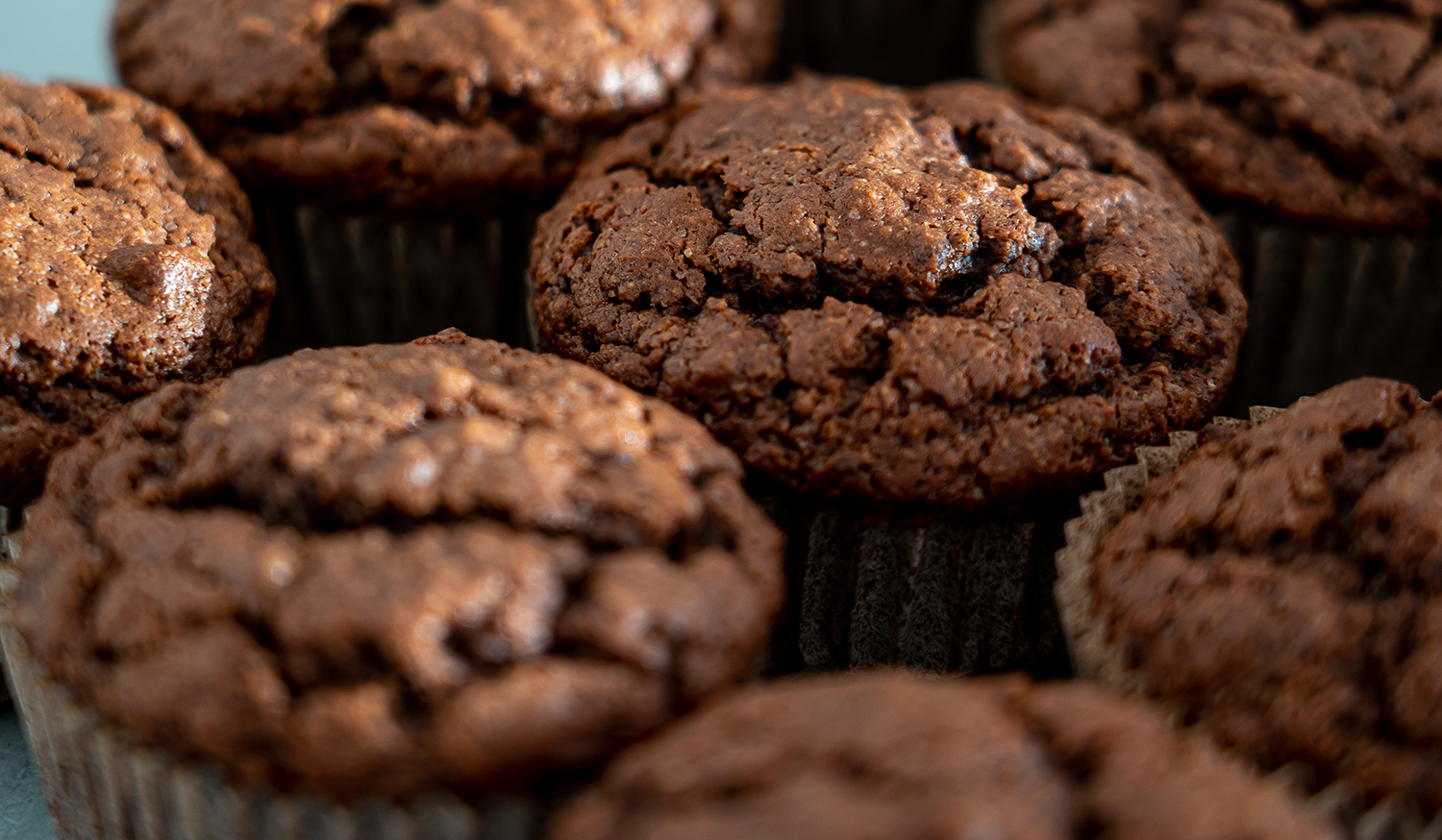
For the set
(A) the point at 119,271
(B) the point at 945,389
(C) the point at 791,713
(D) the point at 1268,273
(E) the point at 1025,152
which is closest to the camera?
(C) the point at 791,713

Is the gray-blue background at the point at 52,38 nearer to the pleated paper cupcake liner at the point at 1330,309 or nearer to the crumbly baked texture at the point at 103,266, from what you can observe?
the crumbly baked texture at the point at 103,266

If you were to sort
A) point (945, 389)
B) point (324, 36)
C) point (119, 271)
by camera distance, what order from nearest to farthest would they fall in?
point (945, 389) < point (119, 271) < point (324, 36)

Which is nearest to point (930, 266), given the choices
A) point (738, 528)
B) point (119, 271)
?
point (738, 528)

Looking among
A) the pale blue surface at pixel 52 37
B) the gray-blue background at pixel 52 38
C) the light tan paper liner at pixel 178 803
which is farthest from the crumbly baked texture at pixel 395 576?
the pale blue surface at pixel 52 37

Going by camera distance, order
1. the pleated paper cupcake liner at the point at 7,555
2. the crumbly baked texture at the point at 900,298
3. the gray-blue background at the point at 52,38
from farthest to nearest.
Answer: the gray-blue background at the point at 52,38 < the crumbly baked texture at the point at 900,298 < the pleated paper cupcake liner at the point at 7,555

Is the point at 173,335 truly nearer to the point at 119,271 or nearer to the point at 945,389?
the point at 119,271
